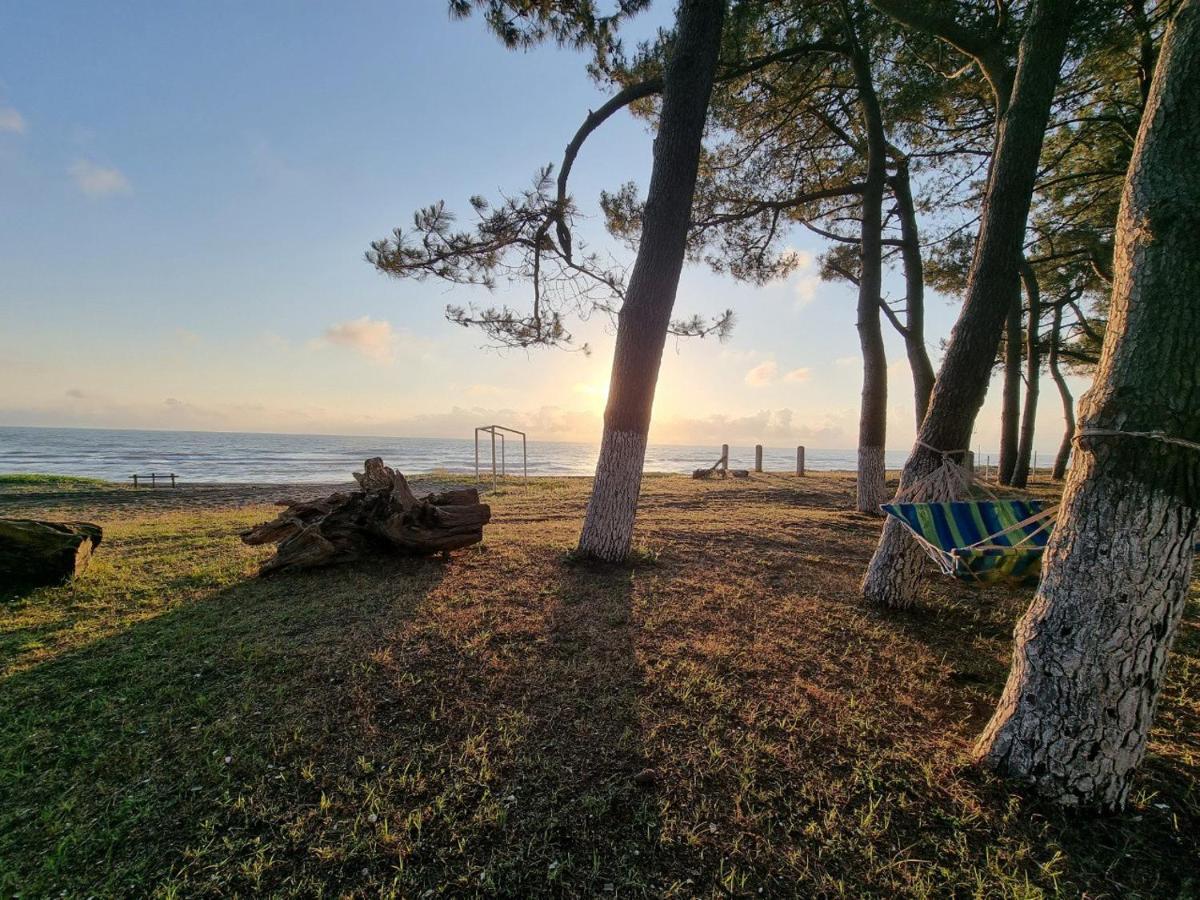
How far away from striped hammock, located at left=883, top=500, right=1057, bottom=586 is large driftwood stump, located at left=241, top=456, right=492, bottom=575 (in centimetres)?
340

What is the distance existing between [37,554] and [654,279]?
16.9ft

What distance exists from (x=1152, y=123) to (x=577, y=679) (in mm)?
3009

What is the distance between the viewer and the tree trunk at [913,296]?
7.25 m

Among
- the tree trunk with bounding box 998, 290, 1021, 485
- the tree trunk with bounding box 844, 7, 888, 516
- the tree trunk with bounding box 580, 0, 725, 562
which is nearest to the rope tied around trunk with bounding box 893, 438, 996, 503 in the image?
the tree trunk with bounding box 580, 0, 725, 562

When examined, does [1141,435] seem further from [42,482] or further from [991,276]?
[42,482]

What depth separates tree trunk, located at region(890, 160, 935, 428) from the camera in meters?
7.25

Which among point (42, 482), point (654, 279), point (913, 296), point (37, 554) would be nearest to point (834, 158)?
point (913, 296)

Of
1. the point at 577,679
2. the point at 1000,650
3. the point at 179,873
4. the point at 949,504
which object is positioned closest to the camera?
the point at 179,873

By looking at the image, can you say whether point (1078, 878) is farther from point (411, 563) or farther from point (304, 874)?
point (411, 563)

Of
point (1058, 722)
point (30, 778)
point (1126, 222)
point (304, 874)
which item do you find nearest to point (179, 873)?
point (304, 874)

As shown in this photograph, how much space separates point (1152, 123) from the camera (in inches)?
65.2

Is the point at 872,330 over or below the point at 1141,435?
over

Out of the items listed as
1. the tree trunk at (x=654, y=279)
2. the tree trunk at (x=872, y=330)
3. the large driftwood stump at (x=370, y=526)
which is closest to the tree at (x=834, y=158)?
the tree trunk at (x=872, y=330)

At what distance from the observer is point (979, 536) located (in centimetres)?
289
